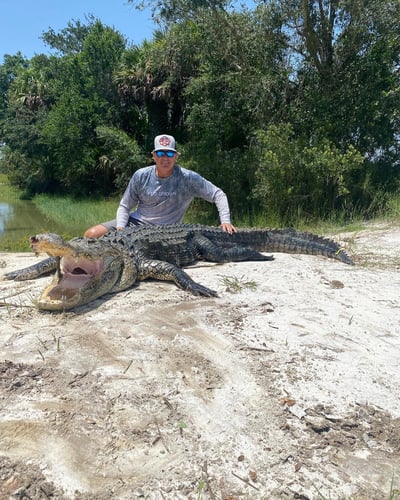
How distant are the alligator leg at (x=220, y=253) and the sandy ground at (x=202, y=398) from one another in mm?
1427

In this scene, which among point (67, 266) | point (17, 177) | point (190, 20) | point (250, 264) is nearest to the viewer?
point (67, 266)

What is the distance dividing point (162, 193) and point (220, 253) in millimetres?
1125

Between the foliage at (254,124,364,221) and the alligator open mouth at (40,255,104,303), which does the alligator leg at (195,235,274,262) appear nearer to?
the alligator open mouth at (40,255,104,303)

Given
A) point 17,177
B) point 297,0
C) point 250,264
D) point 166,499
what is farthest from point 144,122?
point 166,499

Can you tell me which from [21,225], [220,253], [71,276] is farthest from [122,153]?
[71,276]

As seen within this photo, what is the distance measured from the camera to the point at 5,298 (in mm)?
3590

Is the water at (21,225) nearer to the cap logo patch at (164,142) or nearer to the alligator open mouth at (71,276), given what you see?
the cap logo patch at (164,142)

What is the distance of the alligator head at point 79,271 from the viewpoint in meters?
2.95

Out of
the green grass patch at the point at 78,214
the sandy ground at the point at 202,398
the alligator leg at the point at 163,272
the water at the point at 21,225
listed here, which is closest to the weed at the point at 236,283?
the sandy ground at the point at 202,398

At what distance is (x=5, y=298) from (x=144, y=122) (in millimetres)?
17733

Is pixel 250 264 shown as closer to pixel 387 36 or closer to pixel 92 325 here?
pixel 92 325

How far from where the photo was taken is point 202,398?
2.17 m

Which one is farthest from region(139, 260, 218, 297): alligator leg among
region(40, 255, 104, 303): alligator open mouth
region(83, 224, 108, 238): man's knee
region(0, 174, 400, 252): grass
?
region(0, 174, 400, 252): grass

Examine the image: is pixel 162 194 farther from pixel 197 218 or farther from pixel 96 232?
pixel 197 218
